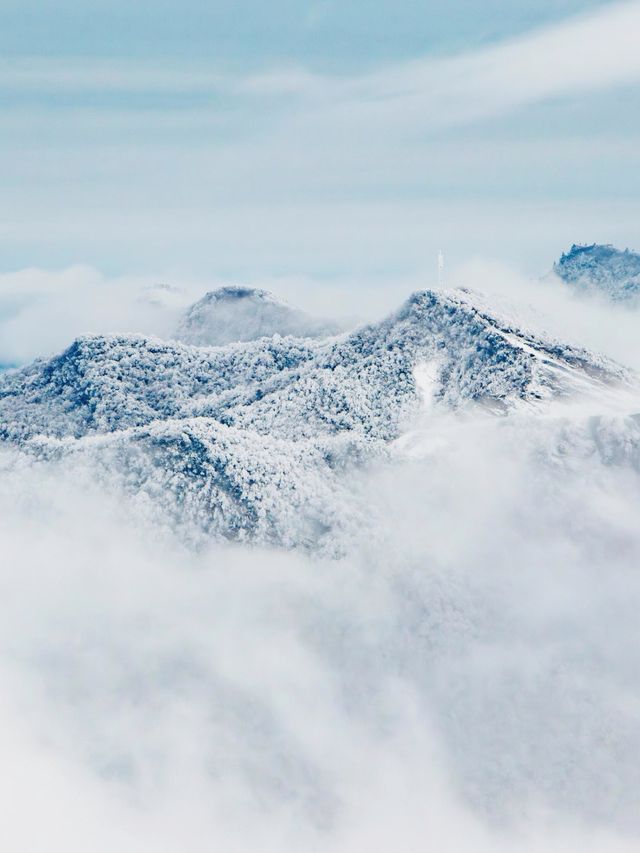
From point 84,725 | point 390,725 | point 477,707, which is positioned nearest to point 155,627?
point 84,725

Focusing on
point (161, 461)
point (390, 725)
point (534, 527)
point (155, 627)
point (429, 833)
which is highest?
point (161, 461)

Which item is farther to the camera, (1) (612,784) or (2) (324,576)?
(2) (324,576)

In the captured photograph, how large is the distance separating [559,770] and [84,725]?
5463 cm

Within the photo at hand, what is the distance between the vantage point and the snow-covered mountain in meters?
134

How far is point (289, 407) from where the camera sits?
167 m

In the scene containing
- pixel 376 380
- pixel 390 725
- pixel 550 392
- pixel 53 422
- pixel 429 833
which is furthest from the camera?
pixel 53 422

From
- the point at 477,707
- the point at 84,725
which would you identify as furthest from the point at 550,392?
the point at 84,725

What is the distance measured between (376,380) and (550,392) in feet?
95.9

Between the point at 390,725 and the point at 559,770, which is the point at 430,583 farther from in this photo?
the point at 559,770

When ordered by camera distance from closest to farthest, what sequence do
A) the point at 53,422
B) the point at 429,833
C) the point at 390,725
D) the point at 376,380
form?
the point at 429,833 < the point at 390,725 < the point at 376,380 < the point at 53,422

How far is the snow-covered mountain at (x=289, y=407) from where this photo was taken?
438ft

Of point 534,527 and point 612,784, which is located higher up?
point 534,527

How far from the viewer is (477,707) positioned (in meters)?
122

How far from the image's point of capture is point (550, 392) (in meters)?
150
